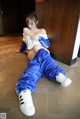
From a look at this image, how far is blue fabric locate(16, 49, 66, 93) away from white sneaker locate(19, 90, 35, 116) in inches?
3.1

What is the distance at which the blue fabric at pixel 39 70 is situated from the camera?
1087mm

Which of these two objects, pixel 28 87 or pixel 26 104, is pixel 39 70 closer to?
pixel 28 87

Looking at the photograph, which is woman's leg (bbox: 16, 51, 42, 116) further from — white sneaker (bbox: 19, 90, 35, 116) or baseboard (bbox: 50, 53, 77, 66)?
baseboard (bbox: 50, 53, 77, 66)

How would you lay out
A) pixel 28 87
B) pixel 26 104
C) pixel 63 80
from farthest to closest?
pixel 63 80 < pixel 28 87 < pixel 26 104

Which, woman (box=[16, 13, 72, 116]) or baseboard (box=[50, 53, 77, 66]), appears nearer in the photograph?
woman (box=[16, 13, 72, 116])

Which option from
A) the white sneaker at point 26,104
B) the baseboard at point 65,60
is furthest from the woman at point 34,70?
the baseboard at point 65,60

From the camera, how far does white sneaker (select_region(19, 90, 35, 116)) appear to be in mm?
902

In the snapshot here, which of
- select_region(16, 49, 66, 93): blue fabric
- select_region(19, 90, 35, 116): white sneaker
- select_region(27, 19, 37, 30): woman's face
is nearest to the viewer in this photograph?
select_region(19, 90, 35, 116): white sneaker

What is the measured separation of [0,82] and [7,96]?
0.83 feet

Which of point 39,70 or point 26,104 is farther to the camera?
point 39,70

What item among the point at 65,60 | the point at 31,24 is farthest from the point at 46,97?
the point at 31,24

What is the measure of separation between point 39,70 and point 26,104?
46cm

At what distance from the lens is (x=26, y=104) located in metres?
0.92

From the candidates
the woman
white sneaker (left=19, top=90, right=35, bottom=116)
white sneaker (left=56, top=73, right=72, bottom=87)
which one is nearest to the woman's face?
the woman
